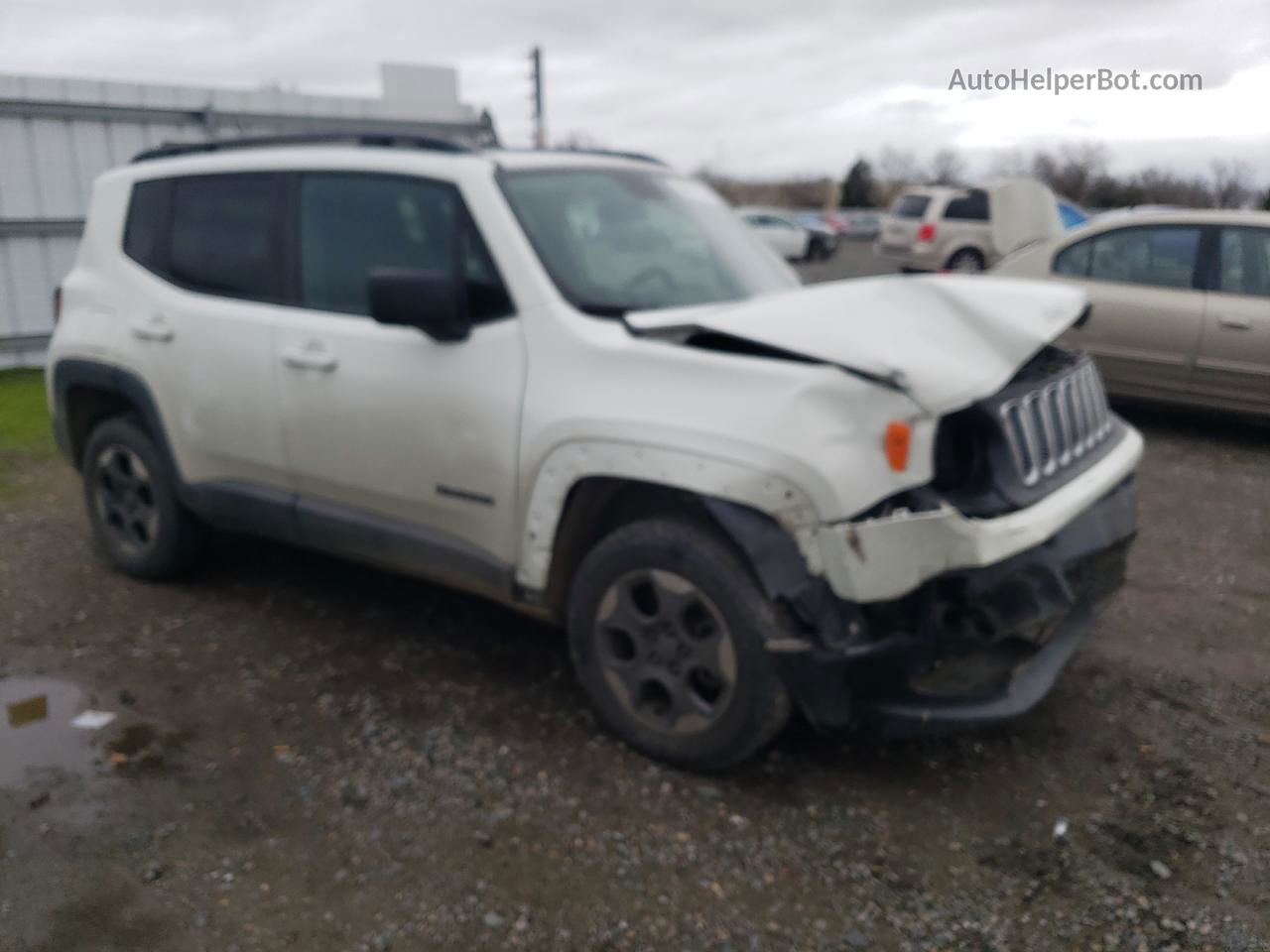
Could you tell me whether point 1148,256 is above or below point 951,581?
above

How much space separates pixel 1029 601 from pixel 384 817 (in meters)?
1.98

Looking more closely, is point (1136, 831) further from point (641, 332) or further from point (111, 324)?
point (111, 324)

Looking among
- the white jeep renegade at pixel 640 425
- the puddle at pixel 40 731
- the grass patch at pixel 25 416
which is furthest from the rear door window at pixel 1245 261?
the grass patch at pixel 25 416

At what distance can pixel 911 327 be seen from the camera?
322 cm

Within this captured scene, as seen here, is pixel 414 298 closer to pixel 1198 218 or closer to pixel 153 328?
pixel 153 328

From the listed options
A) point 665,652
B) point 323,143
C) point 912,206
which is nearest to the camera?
point 665,652

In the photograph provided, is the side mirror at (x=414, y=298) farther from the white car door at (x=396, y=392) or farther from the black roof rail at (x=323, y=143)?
the black roof rail at (x=323, y=143)

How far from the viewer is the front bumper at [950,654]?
2984 millimetres

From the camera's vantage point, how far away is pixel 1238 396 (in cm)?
744

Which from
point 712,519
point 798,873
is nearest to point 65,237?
point 712,519

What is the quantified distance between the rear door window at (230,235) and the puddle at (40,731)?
5.48ft

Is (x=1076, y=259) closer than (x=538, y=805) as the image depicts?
No

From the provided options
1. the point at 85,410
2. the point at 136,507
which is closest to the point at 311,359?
the point at 136,507

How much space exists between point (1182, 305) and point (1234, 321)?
0.36 metres
